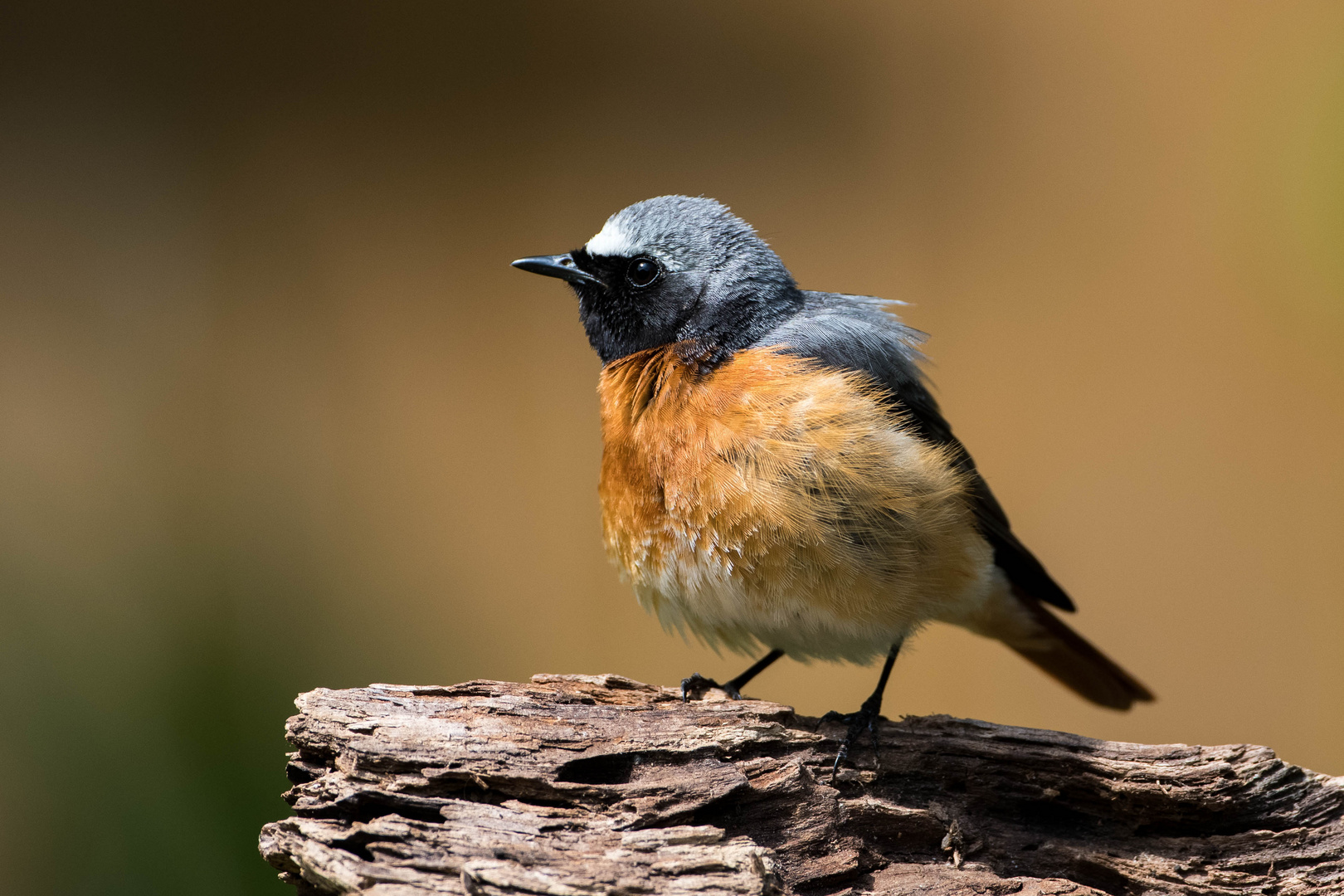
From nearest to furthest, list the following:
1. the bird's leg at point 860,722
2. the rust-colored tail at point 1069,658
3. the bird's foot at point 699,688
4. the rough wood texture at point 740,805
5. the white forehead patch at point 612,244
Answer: the rough wood texture at point 740,805, the bird's leg at point 860,722, the bird's foot at point 699,688, the white forehead patch at point 612,244, the rust-colored tail at point 1069,658

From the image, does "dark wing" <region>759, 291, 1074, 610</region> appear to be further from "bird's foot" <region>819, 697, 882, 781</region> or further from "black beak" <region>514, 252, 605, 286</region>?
"bird's foot" <region>819, 697, 882, 781</region>

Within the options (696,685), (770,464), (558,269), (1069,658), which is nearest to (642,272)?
(558,269)

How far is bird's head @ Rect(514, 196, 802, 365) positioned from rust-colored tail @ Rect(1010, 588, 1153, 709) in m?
1.33

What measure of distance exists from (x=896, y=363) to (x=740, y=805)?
4.69 ft

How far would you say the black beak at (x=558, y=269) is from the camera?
2838 millimetres

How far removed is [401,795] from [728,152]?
3.52 m

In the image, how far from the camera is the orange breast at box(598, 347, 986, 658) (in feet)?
7.61

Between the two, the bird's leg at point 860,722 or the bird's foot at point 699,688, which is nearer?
the bird's leg at point 860,722

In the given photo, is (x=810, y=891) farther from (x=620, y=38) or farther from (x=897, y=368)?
(x=620, y=38)

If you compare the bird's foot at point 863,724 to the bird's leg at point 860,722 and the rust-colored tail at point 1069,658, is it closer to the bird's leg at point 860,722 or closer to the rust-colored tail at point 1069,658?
the bird's leg at point 860,722

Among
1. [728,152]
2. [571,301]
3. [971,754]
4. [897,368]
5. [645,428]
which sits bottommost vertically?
[971,754]

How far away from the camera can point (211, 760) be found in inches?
127

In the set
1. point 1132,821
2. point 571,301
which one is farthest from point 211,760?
point 1132,821

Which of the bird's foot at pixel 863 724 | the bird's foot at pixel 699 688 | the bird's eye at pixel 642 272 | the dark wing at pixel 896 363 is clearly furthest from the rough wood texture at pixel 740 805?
the bird's eye at pixel 642 272
